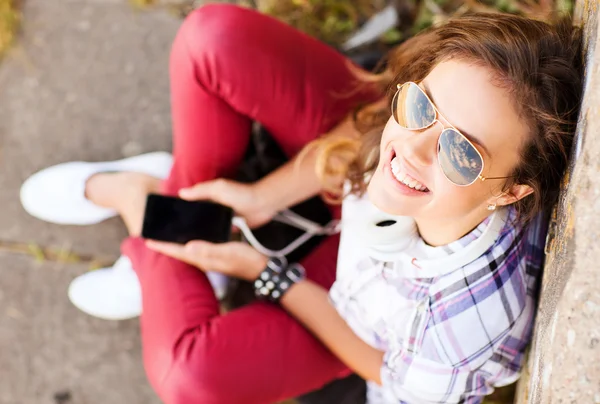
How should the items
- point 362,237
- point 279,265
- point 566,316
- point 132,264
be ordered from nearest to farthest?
point 566,316 < point 362,237 < point 279,265 < point 132,264

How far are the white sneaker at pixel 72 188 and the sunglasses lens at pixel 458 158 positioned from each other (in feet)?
4.67

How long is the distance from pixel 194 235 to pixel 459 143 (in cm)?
106

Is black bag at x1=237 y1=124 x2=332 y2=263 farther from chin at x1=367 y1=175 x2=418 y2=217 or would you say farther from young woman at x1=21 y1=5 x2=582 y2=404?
chin at x1=367 y1=175 x2=418 y2=217

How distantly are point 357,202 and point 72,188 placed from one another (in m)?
1.20

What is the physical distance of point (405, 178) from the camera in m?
1.23

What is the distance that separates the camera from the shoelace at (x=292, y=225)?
6.40 feet

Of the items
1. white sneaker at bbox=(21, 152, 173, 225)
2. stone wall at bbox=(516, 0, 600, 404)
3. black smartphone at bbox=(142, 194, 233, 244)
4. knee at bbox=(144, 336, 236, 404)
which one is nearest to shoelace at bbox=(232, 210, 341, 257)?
black smartphone at bbox=(142, 194, 233, 244)

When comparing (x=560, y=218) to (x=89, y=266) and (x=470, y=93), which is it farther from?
(x=89, y=266)

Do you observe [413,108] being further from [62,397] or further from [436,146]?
[62,397]

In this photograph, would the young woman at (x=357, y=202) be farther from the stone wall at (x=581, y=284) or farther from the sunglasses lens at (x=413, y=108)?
the stone wall at (x=581, y=284)

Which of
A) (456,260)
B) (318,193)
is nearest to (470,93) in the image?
(456,260)

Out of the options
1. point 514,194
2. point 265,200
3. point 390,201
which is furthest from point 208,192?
point 514,194

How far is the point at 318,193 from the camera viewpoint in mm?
1965

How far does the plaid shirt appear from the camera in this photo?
4.29 feet
